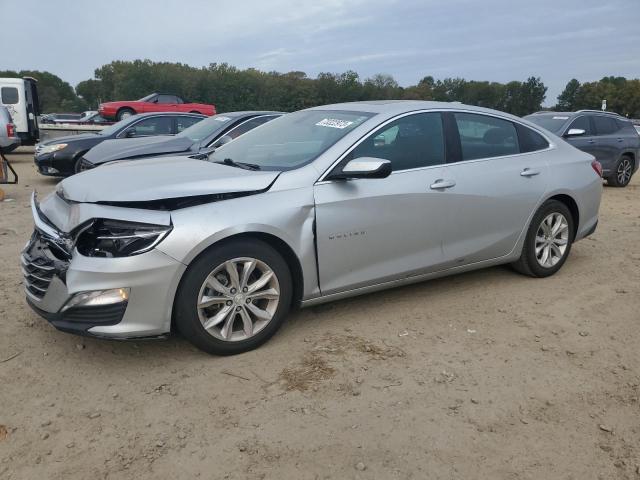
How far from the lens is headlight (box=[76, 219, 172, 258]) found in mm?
3117

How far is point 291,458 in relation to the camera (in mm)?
2562

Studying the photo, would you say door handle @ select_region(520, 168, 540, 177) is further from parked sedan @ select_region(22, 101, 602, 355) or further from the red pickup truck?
the red pickup truck

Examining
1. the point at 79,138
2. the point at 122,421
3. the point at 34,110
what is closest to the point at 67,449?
the point at 122,421

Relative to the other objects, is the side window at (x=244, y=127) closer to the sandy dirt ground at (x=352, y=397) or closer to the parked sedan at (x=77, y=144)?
the parked sedan at (x=77, y=144)

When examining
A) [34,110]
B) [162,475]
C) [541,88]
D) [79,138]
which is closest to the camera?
[162,475]

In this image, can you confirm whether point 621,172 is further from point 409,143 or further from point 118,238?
point 118,238

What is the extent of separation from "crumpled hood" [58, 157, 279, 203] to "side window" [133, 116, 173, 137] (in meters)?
7.23

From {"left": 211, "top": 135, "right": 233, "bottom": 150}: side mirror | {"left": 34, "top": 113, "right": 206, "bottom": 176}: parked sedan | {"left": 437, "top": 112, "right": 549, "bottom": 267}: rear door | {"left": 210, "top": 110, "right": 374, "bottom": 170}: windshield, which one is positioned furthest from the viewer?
{"left": 34, "top": 113, "right": 206, "bottom": 176}: parked sedan

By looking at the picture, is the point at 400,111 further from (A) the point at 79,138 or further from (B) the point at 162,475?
(A) the point at 79,138

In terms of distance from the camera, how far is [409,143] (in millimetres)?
4191

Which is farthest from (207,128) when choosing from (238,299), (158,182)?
(238,299)

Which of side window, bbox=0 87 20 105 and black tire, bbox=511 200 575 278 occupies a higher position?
side window, bbox=0 87 20 105

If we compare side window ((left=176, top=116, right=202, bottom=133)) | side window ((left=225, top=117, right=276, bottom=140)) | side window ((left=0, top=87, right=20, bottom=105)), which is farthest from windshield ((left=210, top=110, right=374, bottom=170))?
side window ((left=0, top=87, right=20, bottom=105))

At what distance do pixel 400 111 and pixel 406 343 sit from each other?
1.73 metres
